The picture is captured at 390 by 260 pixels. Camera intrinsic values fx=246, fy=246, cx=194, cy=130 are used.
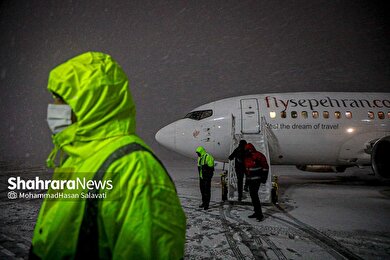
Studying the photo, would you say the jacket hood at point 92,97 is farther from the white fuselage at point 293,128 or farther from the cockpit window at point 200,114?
the cockpit window at point 200,114

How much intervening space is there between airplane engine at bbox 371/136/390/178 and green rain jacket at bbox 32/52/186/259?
9987 millimetres

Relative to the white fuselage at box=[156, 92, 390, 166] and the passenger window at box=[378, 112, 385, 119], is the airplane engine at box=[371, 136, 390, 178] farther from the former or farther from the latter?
the passenger window at box=[378, 112, 385, 119]

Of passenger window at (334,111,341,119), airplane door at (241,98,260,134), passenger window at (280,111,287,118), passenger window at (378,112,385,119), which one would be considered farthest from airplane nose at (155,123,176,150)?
passenger window at (378,112,385,119)

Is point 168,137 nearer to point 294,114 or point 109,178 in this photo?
point 294,114

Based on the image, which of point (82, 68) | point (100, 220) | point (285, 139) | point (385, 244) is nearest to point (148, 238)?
point (100, 220)

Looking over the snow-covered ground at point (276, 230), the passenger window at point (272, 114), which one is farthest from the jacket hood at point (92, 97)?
the passenger window at point (272, 114)

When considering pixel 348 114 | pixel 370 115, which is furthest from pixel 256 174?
pixel 370 115

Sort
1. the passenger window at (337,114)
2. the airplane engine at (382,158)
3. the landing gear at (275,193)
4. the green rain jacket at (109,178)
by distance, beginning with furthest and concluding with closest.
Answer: the passenger window at (337,114), the airplane engine at (382,158), the landing gear at (275,193), the green rain jacket at (109,178)

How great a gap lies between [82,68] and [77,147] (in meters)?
0.41

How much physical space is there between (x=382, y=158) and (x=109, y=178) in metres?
10.7

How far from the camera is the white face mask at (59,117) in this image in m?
1.34

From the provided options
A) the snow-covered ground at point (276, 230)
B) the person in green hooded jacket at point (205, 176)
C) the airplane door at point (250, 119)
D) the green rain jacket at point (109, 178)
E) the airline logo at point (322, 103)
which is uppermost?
the airline logo at point (322, 103)

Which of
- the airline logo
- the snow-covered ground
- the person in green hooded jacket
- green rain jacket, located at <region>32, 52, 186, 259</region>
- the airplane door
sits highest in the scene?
the airline logo

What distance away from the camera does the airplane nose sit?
10.7m
